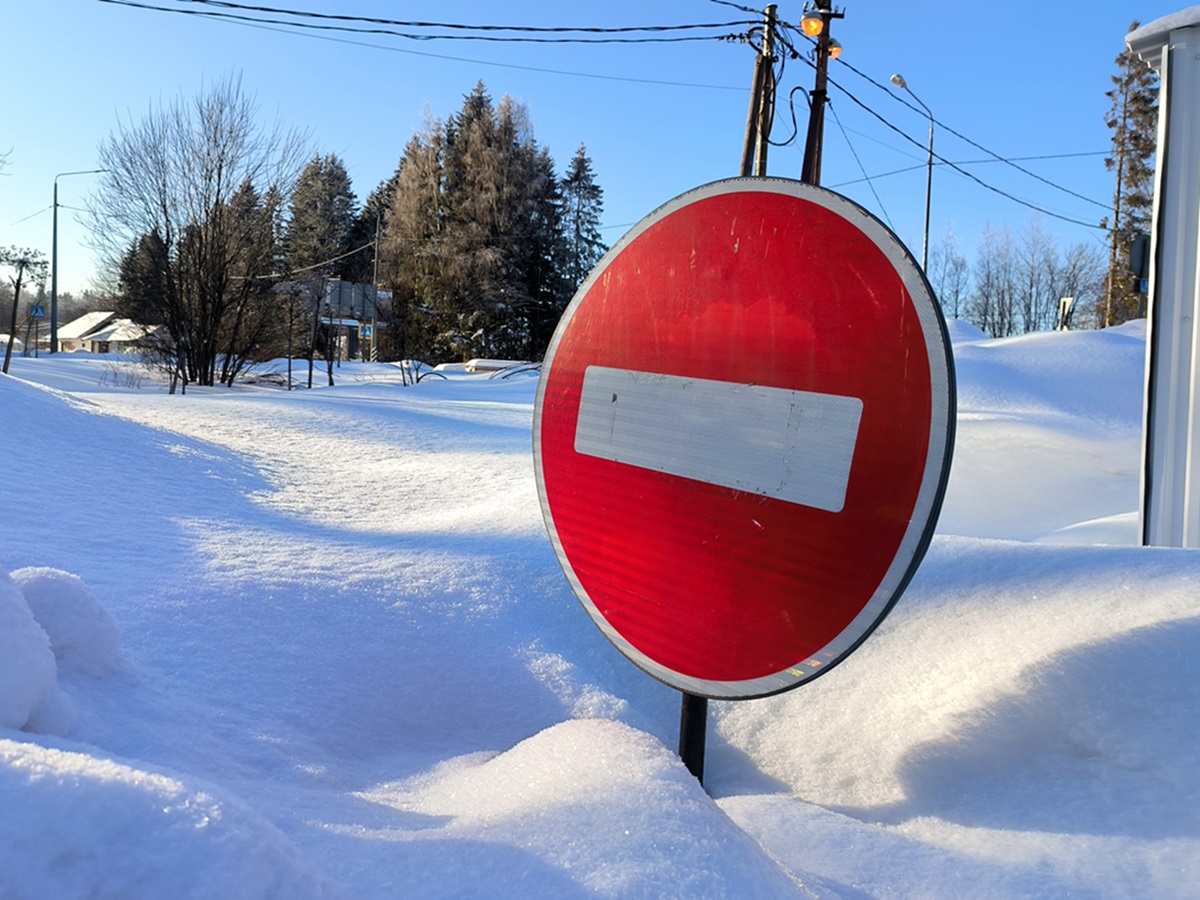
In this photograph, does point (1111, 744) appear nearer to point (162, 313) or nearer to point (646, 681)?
point (646, 681)

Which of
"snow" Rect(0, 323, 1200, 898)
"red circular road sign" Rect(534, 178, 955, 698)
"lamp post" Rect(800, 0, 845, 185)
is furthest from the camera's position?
"lamp post" Rect(800, 0, 845, 185)

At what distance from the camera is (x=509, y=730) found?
5.93ft

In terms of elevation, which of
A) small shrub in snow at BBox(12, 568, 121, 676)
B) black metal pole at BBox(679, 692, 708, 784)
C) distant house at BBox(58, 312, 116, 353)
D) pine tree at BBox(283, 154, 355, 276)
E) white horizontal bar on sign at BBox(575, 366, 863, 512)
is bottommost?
black metal pole at BBox(679, 692, 708, 784)

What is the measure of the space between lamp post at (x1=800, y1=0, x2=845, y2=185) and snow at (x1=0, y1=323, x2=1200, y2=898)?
491 inches

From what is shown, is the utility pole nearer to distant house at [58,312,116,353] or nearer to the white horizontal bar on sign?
the white horizontal bar on sign

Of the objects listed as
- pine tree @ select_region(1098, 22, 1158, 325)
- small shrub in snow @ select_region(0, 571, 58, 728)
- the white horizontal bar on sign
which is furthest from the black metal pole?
pine tree @ select_region(1098, 22, 1158, 325)

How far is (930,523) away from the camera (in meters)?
1.10

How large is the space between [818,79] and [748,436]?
14.6 meters

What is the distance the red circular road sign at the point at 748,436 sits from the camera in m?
1.14

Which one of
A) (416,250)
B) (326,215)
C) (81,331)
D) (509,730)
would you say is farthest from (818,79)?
(81,331)

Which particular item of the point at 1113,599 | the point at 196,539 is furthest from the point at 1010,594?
the point at 196,539

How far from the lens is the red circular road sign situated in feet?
3.75

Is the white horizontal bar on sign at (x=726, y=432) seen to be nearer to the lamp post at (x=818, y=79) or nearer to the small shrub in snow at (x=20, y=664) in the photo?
the small shrub in snow at (x=20, y=664)

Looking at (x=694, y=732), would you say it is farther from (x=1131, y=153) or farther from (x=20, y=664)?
(x=1131, y=153)
